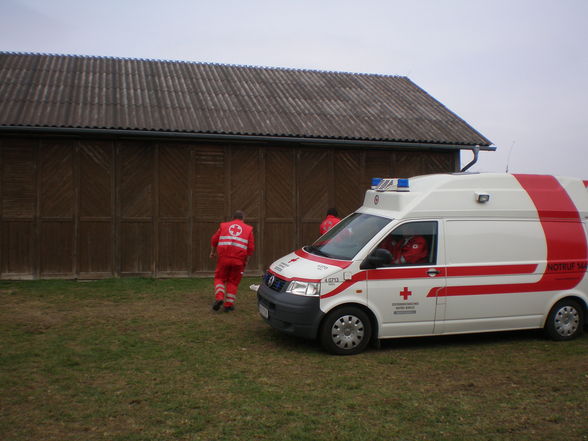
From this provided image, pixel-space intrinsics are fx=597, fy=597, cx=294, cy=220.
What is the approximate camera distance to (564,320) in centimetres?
815

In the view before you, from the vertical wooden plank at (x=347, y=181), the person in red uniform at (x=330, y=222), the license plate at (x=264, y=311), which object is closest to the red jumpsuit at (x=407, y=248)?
the license plate at (x=264, y=311)

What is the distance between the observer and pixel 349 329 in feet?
24.1

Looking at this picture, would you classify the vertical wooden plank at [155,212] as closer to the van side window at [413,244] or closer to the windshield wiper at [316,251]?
the windshield wiper at [316,251]

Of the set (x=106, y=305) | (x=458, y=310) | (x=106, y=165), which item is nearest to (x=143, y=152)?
(x=106, y=165)

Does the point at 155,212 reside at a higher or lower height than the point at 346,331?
higher

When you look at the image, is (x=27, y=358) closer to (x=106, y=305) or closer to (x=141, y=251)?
(x=106, y=305)

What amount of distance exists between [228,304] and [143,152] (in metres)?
5.05

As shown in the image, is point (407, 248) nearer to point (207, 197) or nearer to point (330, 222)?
point (330, 222)

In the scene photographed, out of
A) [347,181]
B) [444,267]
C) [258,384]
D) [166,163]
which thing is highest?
[166,163]

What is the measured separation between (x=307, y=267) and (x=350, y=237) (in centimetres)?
84

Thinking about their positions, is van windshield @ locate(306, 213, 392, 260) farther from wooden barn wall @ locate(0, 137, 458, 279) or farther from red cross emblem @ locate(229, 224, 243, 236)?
wooden barn wall @ locate(0, 137, 458, 279)

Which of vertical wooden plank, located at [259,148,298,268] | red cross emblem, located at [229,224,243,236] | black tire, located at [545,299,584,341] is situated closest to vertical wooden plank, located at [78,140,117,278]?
vertical wooden plank, located at [259,148,298,268]

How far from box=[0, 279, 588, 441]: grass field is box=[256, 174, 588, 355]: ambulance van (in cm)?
36

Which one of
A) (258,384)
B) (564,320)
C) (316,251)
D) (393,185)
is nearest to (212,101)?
(316,251)
